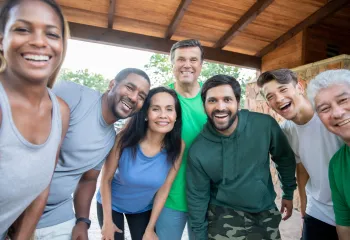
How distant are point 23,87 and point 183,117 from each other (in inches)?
54.5

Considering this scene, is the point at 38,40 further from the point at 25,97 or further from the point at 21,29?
the point at 25,97

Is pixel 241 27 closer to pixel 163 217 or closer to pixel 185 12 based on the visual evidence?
pixel 185 12

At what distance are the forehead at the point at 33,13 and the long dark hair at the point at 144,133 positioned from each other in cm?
113

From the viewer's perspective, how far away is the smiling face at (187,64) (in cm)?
231

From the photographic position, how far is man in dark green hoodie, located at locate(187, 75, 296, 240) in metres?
1.76

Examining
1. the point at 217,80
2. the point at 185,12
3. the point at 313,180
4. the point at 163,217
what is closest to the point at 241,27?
the point at 185,12

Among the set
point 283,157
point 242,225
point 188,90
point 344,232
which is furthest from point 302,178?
point 188,90

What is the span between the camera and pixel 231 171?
5.81 feet

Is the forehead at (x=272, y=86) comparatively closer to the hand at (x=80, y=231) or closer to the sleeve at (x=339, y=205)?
the sleeve at (x=339, y=205)

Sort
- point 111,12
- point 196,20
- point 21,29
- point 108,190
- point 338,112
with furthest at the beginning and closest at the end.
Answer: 1. point 196,20
2. point 111,12
3. point 108,190
4. point 338,112
5. point 21,29

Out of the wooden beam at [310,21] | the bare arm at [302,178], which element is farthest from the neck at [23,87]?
the wooden beam at [310,21]

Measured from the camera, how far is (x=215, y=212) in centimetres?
183

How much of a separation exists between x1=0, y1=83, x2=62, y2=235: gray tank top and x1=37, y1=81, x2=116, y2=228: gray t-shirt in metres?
0.38

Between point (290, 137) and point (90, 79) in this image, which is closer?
point (290, 137)
